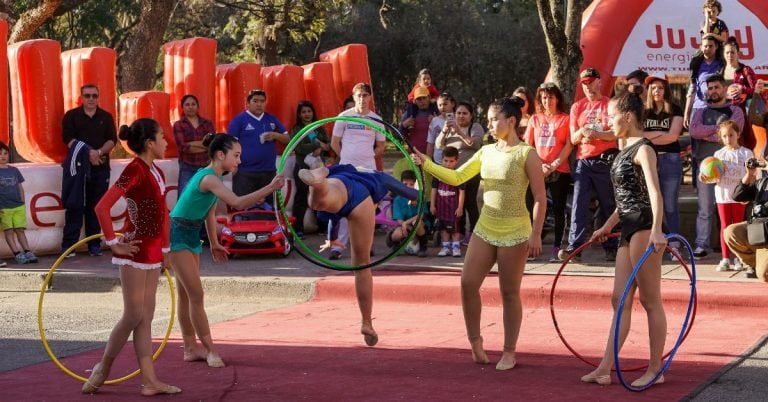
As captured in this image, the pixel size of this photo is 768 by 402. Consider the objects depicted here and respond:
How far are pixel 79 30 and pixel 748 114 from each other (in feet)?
101

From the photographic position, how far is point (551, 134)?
496 inches

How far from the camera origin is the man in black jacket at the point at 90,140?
14125mm

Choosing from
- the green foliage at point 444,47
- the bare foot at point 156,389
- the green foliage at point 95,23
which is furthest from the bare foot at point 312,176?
the green foliage at point 444,47

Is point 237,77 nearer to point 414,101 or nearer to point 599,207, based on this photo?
point 414,101

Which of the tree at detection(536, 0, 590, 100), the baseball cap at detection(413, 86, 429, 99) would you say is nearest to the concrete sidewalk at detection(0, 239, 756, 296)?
the baseball cap at detection(413, 86, 429, 99)

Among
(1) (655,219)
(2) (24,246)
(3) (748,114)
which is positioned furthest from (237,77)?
(1) (655,219)

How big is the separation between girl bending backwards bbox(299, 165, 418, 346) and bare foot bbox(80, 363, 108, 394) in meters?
1.94

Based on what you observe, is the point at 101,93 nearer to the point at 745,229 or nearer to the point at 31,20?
the point at 31,20

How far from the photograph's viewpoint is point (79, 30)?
3947cm

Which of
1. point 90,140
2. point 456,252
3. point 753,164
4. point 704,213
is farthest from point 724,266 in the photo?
point 90,140

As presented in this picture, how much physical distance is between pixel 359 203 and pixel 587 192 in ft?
14.8

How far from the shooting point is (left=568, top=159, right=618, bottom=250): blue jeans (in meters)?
12.4

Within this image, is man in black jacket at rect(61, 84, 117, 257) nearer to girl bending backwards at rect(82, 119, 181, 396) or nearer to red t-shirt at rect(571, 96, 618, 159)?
red t-shirt at rect(571, 96, 618, 159)

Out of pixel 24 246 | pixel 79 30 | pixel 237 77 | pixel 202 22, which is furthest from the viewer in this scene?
pixel 202 22
